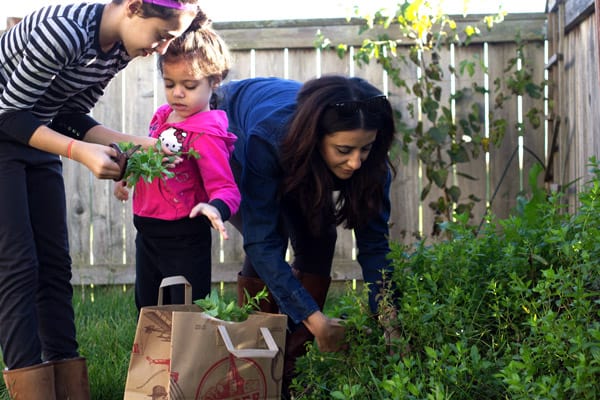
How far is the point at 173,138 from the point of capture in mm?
3098

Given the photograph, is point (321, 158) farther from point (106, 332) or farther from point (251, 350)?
point (106, 332)

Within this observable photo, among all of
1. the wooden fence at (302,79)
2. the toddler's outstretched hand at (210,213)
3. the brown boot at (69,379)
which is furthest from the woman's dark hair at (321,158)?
the wooden fence at (302,79)

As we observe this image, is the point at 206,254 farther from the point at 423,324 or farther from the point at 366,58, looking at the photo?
the point at 366,58

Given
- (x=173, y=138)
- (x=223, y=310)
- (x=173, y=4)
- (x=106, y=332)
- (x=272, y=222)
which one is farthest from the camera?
(x=106, y=332)

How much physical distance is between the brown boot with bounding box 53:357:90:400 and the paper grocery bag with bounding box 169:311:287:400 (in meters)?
0.70

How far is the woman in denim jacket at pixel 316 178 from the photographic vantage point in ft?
9.36

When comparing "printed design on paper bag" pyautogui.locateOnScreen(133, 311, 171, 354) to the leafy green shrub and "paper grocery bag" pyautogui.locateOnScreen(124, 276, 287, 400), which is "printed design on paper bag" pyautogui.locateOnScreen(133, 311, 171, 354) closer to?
"paper grocery bag" pyautogui.locateOnScreen(124, 276, 287, 400)

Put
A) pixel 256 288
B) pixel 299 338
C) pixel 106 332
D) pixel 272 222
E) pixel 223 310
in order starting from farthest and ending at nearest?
pixel 106 332 → pixel 256 288 → pixel 299 338 → pixel 272 222 → pixel 223 310

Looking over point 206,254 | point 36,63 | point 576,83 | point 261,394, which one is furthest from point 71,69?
point 576,83

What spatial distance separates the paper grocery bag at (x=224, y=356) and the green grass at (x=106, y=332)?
91 cm

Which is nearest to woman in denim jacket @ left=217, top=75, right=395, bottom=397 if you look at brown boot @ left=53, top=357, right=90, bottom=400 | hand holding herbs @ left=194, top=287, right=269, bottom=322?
hand holding herbs @ left=194, top=287, right=269, bottom=322

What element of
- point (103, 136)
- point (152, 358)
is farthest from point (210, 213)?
point (103, 136)

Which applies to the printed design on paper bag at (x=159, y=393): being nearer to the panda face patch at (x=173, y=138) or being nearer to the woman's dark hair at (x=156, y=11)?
the panda face patch at (x=173, y=138)

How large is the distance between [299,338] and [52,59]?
53.8 inches
